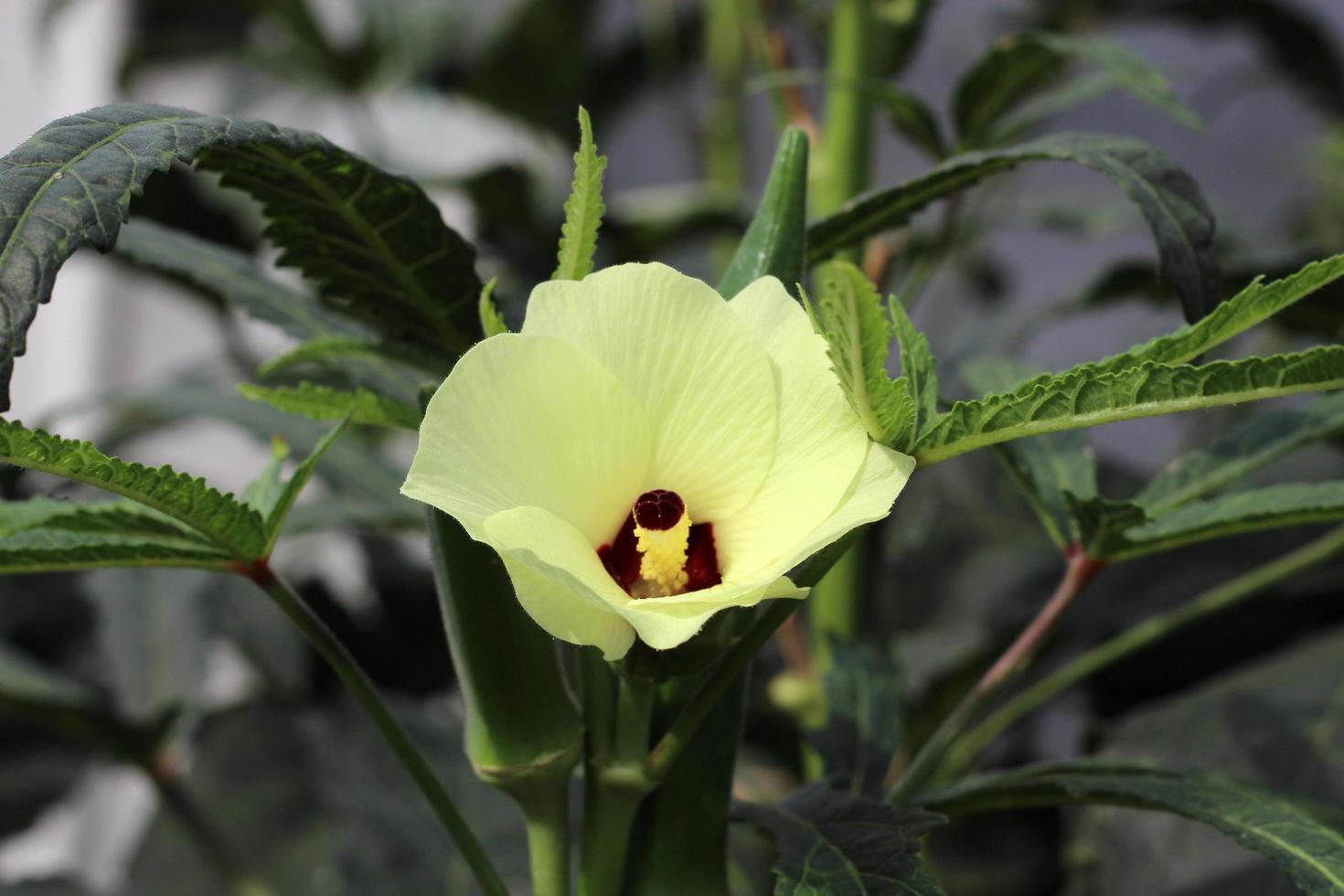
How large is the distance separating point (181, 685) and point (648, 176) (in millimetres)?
909

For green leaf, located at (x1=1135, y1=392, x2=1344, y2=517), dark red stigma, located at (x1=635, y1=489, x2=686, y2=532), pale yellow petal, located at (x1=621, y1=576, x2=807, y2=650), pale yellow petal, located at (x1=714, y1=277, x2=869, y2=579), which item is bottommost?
pale yellow petal, located at (x1=621, y1=576, x2=807, y2=650)

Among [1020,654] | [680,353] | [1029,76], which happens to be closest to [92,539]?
[680,353]

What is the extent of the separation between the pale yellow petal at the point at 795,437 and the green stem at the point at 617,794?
4 centimetres

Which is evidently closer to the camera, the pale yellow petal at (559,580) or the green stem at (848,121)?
the pale yellow petal at (559,580)

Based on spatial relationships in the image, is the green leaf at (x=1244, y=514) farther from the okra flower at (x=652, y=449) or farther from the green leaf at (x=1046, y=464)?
the okra flower at (x=652, y=449)

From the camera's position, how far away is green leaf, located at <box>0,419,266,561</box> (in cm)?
24

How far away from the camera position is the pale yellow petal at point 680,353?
10.0 inches

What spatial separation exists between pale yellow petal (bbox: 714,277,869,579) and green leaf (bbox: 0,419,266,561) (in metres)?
0.12

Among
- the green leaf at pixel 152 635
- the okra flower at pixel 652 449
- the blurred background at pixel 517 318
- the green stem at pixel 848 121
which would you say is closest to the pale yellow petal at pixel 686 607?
the okra flower at pixel 652 449

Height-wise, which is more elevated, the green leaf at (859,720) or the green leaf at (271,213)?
the green leaf at (271,213)

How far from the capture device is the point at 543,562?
8.7 inches

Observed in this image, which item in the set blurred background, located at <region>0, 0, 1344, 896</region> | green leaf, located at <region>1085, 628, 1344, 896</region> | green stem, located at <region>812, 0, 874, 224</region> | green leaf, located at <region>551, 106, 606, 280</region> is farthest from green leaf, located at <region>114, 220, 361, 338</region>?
green leaf, located at <region>1085, 628, 1344, 896</region>

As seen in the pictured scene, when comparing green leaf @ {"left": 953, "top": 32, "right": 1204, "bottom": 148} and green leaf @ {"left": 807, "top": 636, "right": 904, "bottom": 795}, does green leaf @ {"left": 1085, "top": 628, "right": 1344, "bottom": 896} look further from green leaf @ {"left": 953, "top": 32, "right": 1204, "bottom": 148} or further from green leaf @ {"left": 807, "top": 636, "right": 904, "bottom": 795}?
green leaf @ {"left": 953, "top": 32, "right": 1204, "bottom": 148}

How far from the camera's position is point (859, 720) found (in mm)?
396
